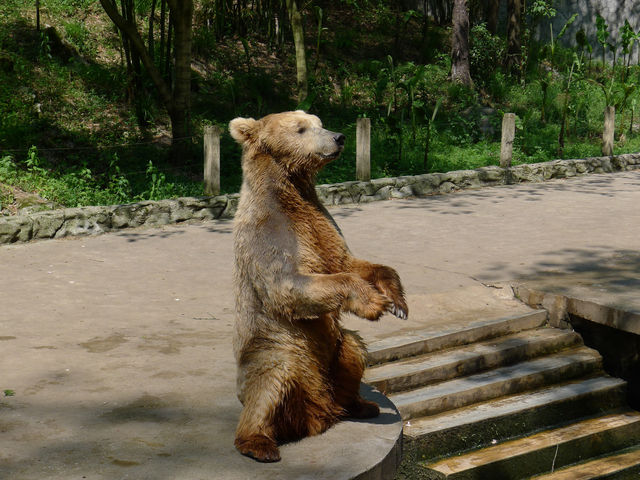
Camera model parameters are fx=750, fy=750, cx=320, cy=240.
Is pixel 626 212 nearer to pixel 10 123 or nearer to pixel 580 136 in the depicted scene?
pixel 580 136

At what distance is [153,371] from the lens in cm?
479

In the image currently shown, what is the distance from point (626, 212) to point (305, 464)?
8.42m

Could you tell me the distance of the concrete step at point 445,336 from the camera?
5441 millimetres

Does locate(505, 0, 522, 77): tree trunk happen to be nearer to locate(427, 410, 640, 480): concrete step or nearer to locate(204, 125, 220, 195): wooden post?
locate(204, 125, 220, 195): wooden post

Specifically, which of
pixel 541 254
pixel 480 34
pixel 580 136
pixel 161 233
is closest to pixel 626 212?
pixel 541 254

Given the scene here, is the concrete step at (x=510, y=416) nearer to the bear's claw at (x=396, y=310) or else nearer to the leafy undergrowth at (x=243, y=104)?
the bear's claw at (x=396, y=310)

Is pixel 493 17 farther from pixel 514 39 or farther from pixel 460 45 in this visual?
pixel 460 45

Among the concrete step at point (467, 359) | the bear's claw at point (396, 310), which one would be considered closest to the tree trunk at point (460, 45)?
the concrete step at point (467, 359)

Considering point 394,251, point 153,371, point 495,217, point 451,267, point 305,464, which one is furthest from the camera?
point 495,217

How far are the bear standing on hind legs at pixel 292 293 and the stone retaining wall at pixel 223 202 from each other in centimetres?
595

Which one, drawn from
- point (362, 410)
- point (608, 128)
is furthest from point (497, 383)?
point (608, 128)

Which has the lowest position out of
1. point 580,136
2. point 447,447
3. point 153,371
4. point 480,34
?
point 447,447

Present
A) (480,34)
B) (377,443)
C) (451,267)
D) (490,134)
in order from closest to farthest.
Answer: (377,443) → (451,267) → (490,134) → (480,34)

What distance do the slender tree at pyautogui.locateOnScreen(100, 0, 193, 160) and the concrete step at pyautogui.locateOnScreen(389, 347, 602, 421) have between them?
23.3 feet
